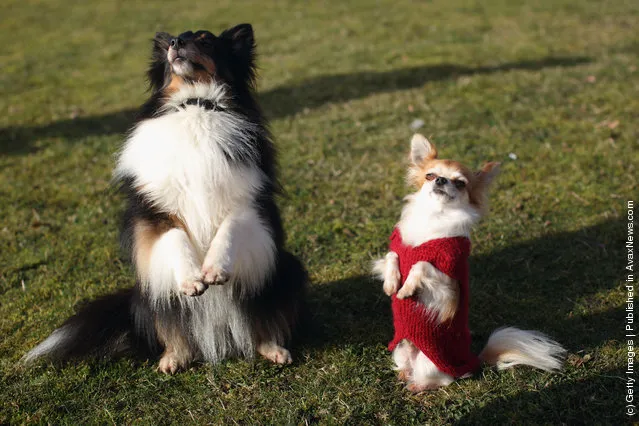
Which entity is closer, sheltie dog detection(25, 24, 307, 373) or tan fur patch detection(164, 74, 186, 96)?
sheltie dog detection(25, 24, 307, 373)

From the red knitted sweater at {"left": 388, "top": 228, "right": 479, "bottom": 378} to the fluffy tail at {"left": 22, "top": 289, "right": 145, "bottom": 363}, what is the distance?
1763 mm

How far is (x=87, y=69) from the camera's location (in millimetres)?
11289

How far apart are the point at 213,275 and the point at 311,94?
6.22 m

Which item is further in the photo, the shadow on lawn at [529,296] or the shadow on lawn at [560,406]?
the shadow on lawn at [529,296]

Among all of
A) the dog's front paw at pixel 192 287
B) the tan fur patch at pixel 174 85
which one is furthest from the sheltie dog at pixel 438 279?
the tan fur patch at pixel 174 85

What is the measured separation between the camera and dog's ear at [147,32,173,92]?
3590mm

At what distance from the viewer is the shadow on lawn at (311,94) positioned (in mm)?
7969

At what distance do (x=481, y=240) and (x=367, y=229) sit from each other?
3.33ft

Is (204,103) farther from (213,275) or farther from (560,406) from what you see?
(560,406)

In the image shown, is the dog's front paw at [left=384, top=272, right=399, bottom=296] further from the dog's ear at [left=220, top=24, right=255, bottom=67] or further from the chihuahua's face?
the dog's ear at [left=220, top=24, right=255, bottom=67]

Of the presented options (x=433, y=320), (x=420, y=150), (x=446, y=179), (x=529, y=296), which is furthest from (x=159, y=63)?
(x=529, y=296)

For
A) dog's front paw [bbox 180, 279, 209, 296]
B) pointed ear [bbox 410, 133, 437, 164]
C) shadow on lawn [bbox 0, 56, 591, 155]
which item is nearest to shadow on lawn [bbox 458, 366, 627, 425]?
pointed ear [bbox 410, 133, 437, 164]

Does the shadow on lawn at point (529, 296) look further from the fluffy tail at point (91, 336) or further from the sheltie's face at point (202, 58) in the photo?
the sheltie's face at point (202, 58)

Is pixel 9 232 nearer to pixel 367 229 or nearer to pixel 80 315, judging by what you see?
pixel 80 315
